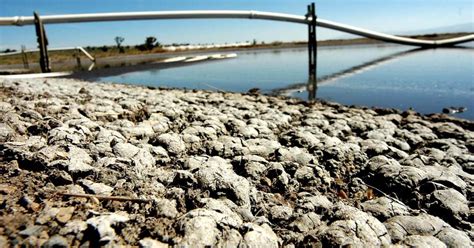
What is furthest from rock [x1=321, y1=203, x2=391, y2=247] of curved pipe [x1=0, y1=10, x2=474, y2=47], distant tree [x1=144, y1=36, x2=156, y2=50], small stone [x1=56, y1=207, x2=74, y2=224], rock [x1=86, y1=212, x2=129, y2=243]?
distant tree [x1=144, y1=36, x2=156, y2=50]

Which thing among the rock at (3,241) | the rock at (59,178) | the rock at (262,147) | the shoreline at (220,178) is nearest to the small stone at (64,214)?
the shoreline at (220,178)

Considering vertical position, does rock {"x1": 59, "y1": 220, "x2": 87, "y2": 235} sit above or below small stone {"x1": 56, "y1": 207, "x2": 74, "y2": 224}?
below

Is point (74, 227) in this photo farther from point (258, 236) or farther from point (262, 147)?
point (262, 147)

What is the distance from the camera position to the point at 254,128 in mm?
4562

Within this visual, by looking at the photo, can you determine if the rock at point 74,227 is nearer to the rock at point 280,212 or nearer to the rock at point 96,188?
the rock at point 96,188

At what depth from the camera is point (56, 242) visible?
1806 mm

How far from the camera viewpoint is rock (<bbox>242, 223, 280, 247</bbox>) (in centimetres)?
207

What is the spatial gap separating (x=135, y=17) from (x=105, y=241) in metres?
14.5

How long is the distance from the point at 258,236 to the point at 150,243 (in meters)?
0.67

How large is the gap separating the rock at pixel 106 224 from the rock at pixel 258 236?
76 cm

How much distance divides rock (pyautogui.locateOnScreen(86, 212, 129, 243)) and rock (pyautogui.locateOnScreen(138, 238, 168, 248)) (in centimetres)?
16

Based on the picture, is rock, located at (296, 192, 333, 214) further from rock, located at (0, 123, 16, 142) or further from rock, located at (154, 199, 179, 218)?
rock, located at (0, 123, 16, 142)

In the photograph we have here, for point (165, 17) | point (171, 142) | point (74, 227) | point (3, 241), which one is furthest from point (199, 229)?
point (165, 17)

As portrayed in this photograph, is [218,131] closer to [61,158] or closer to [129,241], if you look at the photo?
[61,158]
